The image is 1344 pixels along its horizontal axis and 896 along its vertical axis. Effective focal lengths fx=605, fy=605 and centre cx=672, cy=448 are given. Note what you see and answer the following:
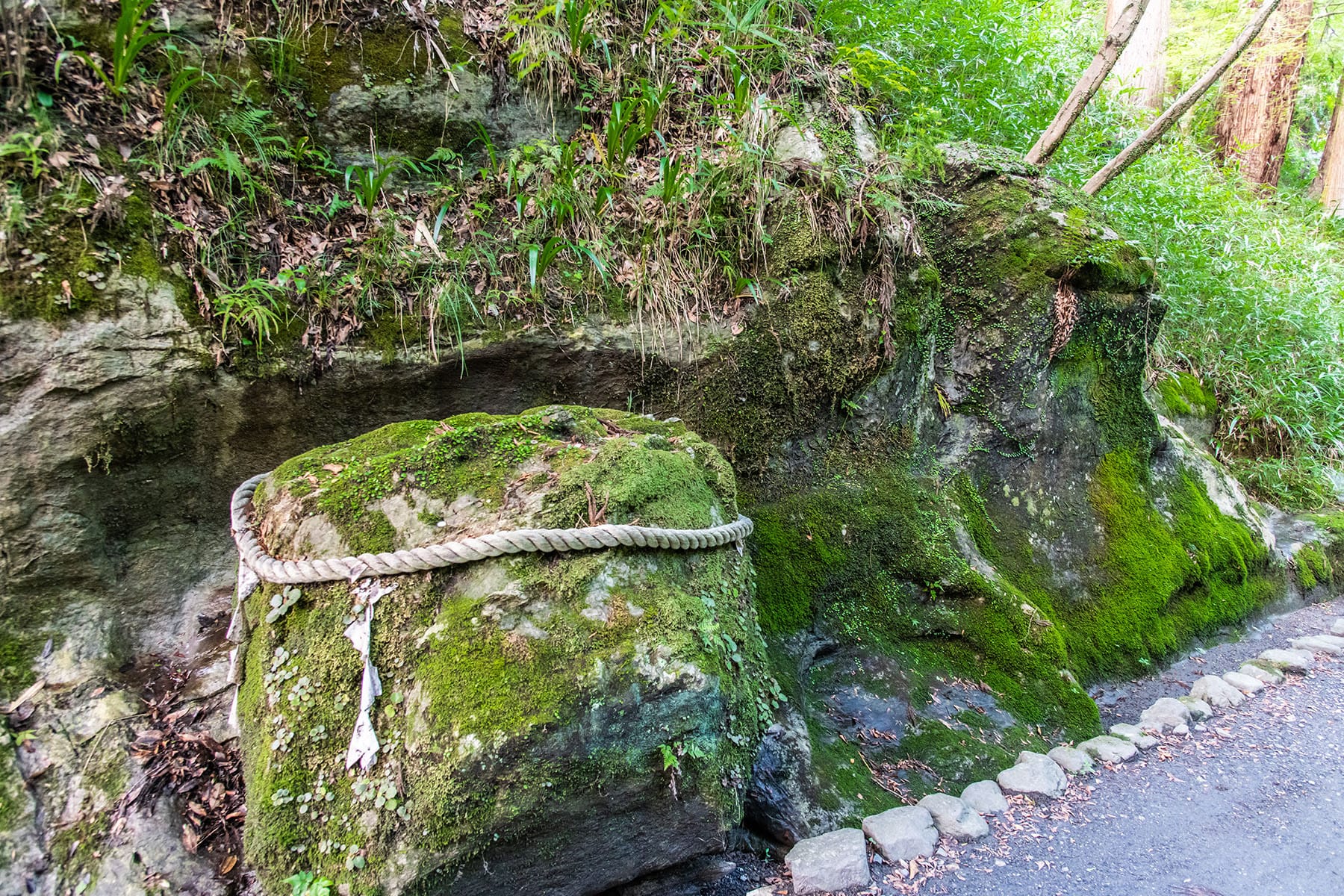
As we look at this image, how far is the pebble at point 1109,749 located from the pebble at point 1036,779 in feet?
0.95

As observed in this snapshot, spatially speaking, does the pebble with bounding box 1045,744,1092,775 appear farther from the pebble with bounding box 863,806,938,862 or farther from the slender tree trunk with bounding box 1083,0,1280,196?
the slender tree trunk with bounding box 1083,0,1280,196

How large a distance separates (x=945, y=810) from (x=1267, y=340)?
626 centimetres

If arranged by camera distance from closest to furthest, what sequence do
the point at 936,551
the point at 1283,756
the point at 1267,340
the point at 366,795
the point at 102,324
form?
the point at 366,795 < the point at 102,324 < the point at 1283,756 < the point at 936,551 < the point at 1267,340

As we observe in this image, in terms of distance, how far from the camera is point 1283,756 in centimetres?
270

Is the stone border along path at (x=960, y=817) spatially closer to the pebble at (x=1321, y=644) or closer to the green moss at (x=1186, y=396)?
the pebble at (x=1321, y=644)

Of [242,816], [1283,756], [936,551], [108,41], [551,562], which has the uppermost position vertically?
[108,41]

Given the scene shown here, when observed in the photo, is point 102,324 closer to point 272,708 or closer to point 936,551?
point 272,708

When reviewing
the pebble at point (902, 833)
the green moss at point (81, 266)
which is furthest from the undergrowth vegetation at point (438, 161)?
the pebble at point (902, 833)

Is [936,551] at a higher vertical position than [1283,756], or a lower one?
higher

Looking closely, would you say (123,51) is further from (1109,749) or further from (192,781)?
(1109,749)

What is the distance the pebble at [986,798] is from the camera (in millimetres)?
2258

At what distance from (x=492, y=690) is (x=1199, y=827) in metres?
2.61

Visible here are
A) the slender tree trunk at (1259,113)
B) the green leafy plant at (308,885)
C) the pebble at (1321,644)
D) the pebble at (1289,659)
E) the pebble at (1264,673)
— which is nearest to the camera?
the green leafy plant at (308,885)

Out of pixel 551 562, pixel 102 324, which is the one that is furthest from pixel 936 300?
pixel 102 324
